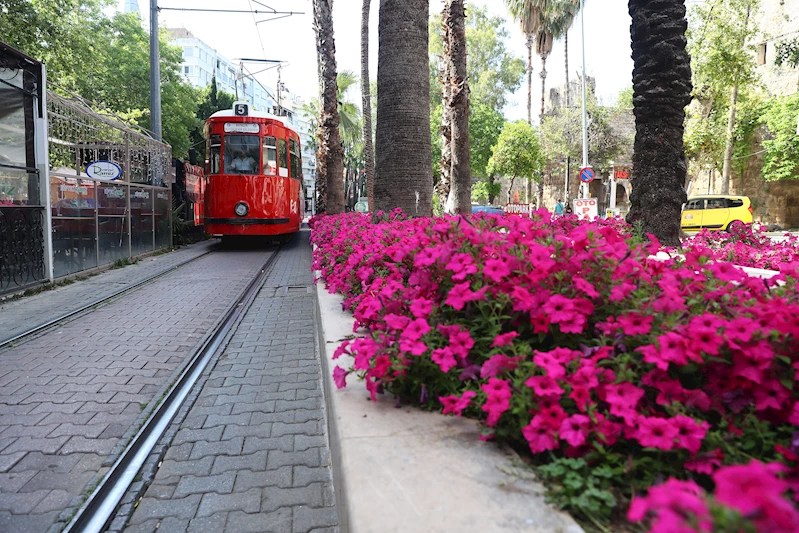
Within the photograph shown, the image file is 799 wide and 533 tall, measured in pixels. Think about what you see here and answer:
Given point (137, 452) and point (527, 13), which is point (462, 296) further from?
point (527, 13)

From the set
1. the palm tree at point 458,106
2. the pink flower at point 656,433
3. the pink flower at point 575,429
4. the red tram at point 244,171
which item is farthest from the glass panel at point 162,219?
the pink flower at point 656,433

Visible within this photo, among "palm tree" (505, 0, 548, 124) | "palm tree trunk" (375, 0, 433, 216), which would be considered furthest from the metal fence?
"palm tree" (505, 0, 548, 124)

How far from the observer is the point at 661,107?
708cm

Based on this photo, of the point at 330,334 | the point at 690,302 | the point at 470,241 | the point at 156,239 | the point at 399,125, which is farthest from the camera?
the point at 156,239

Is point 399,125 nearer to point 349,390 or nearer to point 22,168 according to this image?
point 349,390

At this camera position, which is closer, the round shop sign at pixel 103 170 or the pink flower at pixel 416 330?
the pink flower at pixel 416 330

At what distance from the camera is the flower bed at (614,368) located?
5.55 feet

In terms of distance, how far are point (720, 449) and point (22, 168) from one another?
400 inches

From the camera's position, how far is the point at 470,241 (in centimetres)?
310

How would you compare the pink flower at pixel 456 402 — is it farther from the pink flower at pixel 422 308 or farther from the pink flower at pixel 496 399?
the pink flower at pixel 422 308

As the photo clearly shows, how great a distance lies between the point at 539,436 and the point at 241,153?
15283mm

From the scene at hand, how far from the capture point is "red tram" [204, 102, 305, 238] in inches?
626

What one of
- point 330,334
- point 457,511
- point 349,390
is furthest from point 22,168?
point 457,511

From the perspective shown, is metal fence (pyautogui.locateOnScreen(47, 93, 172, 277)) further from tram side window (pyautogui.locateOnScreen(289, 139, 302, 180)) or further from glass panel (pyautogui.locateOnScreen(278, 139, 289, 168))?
tram side window (pyautogui.locateOnScreen(289, 139, 302, 180))
